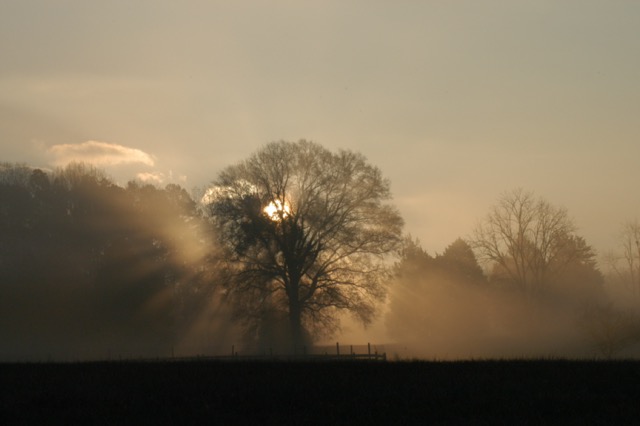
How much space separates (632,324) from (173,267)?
3566 cm

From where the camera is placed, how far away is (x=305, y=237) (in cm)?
5544

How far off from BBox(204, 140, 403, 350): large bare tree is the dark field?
29.0 m

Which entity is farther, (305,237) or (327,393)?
(305,237)

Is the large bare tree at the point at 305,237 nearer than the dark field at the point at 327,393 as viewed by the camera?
No

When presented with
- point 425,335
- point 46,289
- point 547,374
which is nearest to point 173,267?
point 46,289

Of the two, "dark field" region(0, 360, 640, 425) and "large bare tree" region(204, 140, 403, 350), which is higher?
"large bare tree" region(204, 140, 403, 350)

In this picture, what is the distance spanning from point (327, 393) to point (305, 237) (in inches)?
1425

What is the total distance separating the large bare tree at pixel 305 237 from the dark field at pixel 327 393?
95.2 feet

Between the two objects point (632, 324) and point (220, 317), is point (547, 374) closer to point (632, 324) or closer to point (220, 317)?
point (632, 324)

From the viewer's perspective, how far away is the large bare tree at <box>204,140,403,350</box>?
54062 millimetres

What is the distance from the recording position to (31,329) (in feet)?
196

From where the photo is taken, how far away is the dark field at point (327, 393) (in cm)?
1664

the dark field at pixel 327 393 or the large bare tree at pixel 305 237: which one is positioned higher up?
the large bare tree at pixel 305 237

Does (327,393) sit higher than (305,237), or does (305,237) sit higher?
(305,237)
